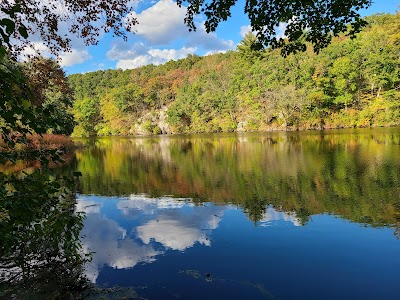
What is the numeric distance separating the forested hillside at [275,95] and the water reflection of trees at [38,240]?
47411 millimetres

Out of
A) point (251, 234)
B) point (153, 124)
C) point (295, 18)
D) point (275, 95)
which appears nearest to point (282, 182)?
point (251, 234)

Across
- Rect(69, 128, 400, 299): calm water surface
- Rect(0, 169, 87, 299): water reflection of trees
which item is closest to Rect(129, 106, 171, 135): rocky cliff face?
Rect(69, 128, 400, 299): calm water surface

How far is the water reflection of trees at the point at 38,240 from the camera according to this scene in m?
3.64

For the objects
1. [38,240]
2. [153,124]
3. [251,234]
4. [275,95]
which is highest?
[275,95]

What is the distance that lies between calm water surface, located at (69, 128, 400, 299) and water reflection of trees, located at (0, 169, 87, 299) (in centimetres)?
64

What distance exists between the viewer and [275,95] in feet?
194

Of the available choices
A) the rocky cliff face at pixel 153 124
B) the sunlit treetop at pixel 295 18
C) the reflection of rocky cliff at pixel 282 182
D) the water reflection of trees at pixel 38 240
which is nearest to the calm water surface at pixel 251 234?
the reflection of rocky cliff at pixel 282 182

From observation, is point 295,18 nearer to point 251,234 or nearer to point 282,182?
point 251,234

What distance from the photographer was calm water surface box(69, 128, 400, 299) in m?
5.74

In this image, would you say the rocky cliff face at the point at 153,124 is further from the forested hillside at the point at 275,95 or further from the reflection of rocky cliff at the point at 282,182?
the reflection of rocky cliff at the point at 282,182

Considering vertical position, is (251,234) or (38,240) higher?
(38,240)

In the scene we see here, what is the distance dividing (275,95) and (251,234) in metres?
53.7

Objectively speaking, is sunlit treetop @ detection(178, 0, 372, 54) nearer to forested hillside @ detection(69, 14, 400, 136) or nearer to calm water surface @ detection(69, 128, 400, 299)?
calm water surface @ detection(69, 128, 400, 299)

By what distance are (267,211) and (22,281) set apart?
700 centimetres
